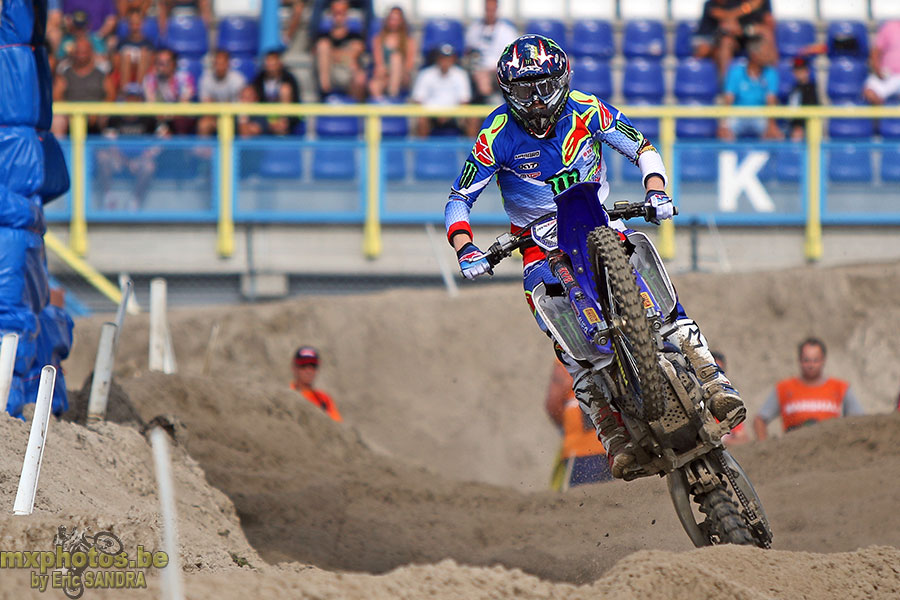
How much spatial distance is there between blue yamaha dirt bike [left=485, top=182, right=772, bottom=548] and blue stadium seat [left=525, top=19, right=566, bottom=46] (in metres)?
10.7

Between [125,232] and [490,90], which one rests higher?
[490,90]

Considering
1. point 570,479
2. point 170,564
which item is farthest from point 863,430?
point 170,564

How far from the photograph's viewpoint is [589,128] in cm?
715

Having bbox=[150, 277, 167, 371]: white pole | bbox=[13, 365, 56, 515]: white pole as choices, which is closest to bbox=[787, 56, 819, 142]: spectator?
bbox=[150, 277, 167, 371]: white pole

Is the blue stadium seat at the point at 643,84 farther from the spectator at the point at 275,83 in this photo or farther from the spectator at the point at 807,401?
the spectator at the point at 807,401

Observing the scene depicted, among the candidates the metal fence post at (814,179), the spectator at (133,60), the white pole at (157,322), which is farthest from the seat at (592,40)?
the white pole at (157,322)

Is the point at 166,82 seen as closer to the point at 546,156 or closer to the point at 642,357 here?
Result: the point at 546,156

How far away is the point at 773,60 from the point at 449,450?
263 inches

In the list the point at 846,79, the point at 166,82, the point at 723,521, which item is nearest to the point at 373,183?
the point at 166,82

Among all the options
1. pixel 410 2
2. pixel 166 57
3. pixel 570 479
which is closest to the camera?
pixel 570 479

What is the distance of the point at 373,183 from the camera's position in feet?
49.7

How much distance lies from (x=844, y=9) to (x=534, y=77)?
1271cm

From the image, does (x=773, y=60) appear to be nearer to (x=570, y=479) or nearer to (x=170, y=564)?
(x=570, y=479)

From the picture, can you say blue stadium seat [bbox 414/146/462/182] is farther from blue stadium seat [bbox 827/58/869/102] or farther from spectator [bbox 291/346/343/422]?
blue stadium seat [bbox 827/58/869/102]
